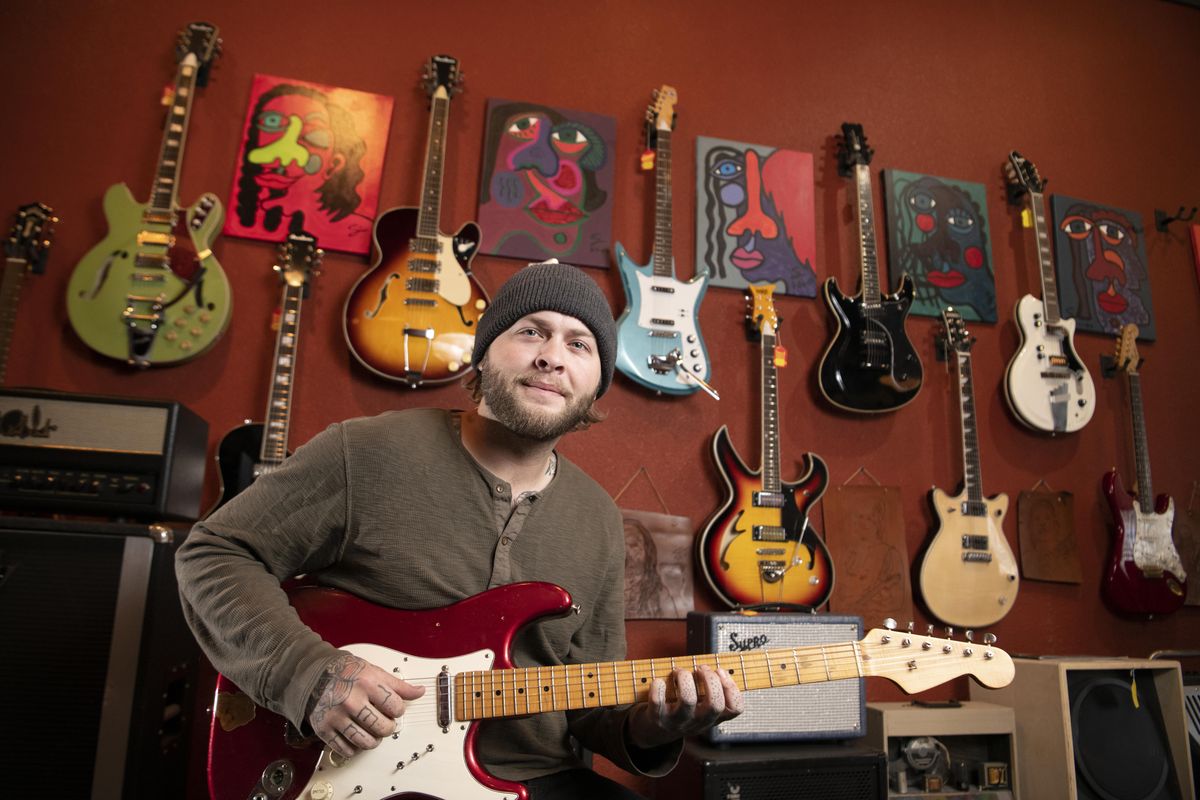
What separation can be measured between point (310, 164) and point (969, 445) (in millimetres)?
2555

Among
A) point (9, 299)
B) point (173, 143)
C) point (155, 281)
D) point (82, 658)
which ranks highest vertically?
point (173, 143)

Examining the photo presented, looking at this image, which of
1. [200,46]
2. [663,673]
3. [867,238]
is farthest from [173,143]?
[867,238]

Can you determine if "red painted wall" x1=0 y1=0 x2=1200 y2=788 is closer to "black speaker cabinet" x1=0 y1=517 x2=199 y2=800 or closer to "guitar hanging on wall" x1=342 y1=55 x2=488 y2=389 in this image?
"guitar hanging on wall" x1=342 y1=55 x2=488 y2=389

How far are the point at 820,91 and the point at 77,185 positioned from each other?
2786 mm

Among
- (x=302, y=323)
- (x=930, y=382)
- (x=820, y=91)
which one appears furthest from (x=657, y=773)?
(x=820, y=91)

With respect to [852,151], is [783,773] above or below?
below

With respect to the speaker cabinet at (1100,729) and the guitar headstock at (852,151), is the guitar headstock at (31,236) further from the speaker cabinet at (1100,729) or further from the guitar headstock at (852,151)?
the speaker cabinet at (1100,729)

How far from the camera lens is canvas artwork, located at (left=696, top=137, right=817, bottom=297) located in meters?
2.81

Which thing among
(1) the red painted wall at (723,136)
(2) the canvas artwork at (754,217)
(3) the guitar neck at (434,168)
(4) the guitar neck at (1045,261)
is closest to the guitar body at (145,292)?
(1) the red painted wall at (723,136)

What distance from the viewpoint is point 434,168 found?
2570mm

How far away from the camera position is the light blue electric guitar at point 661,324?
99.4 inches

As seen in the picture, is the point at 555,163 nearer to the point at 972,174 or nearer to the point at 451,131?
the point at 451,131

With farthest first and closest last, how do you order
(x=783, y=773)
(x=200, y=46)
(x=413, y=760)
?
(x=200, y=46) < (x=783, y=773) < (x=413, y=760)

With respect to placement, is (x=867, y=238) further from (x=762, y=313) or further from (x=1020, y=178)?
(x=1020, y=178)
